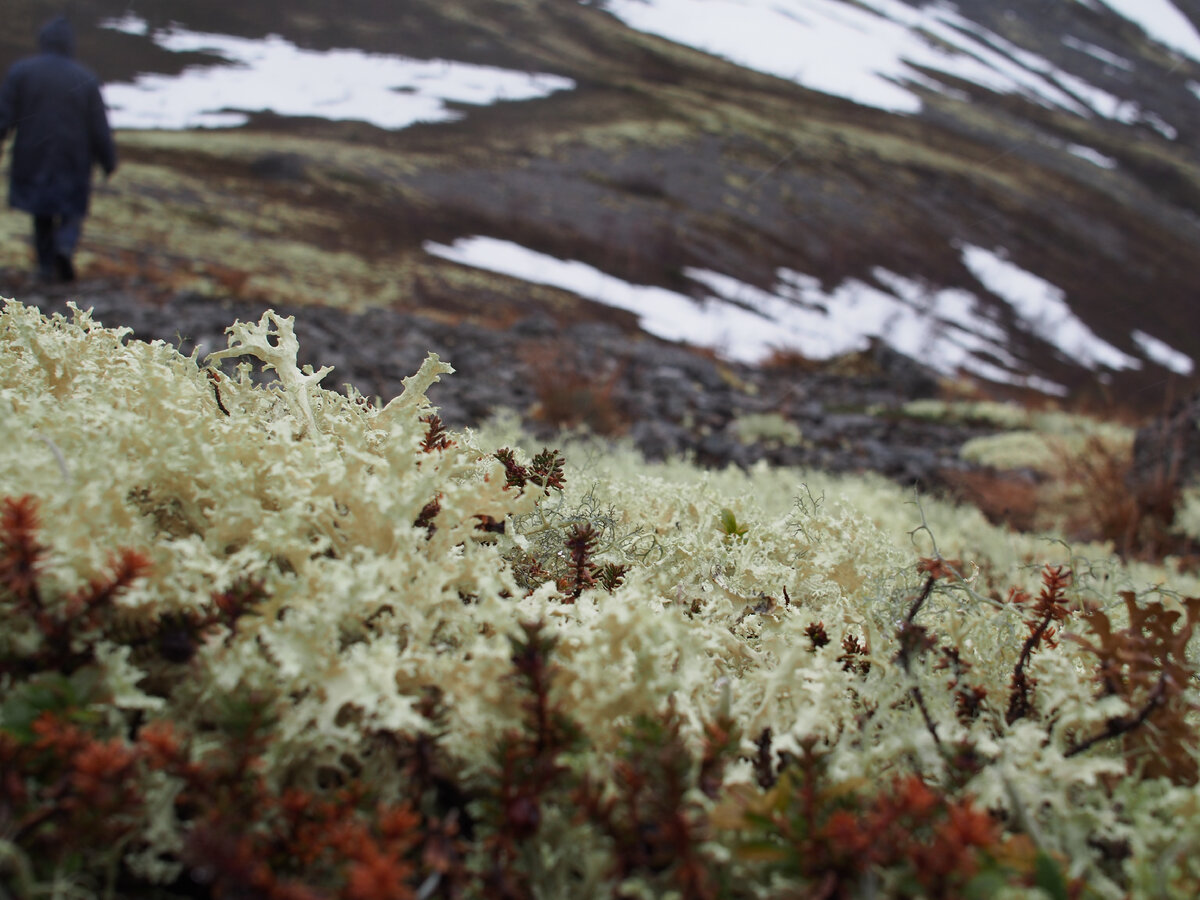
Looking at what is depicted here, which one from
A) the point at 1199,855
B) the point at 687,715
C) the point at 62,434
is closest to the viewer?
the point at 1199,855

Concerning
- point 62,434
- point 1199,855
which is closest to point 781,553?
point 1199,855

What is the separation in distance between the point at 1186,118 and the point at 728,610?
5698cm

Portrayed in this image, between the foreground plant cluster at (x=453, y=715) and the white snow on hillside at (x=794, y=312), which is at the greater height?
the foreground plant cluster at (x=453, y=715)

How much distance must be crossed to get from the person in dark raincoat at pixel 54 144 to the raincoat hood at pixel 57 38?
0.07ft

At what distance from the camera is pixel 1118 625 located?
6.04 feet

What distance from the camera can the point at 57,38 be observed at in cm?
1048

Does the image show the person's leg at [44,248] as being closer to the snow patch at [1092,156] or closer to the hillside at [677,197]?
the hillside at [677,197]

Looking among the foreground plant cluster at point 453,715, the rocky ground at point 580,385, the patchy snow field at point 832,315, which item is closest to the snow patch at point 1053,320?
the patchy snow field at point 832,315

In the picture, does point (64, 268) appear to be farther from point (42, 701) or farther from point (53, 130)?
point (42, 701)

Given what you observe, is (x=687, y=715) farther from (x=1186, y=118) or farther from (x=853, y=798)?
(x=1186, y=118)

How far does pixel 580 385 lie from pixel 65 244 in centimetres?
736

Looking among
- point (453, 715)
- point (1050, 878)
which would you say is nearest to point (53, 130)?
point (453, 715)

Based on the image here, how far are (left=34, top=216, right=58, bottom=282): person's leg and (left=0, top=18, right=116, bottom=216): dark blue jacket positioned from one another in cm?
33

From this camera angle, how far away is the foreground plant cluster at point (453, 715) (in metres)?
0.77
